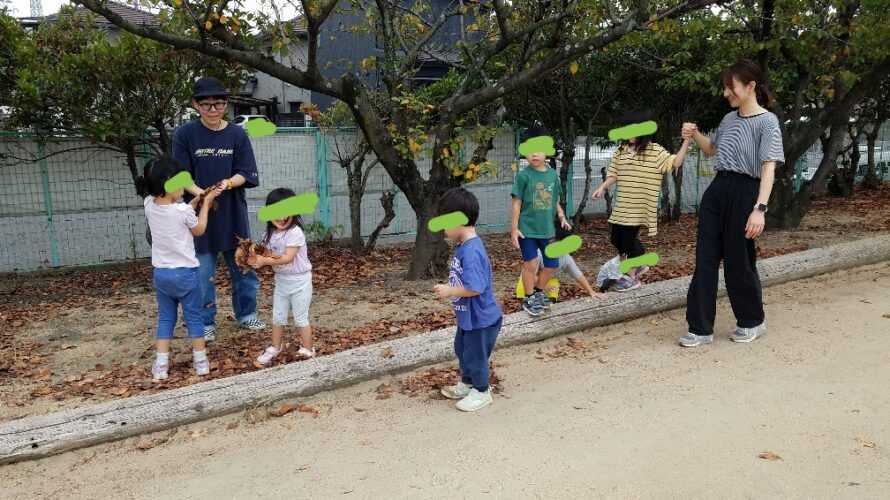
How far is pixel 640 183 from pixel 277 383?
326 centimetres

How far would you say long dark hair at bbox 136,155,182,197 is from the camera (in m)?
4.09

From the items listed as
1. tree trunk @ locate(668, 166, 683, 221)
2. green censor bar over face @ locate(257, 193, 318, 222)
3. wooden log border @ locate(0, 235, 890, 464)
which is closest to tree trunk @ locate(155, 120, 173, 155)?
green censor bar over face @ locate(257, 193, 318, 222)

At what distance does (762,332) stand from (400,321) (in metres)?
2.89

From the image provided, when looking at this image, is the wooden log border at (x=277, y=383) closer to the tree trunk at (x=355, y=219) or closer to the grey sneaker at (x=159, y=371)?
the grey sneaker at (x=159, y=371)

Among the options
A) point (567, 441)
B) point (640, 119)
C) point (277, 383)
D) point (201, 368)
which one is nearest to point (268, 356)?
point (201, 368)

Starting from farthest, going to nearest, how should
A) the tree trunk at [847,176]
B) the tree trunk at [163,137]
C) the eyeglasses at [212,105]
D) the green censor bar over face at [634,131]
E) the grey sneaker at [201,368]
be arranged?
the tree trunk at [847,176], the tree trunk at [163,137], the green censor bar over face at [634,131], the eyeglasses at [212,105], the grey sneaker at [201,368]

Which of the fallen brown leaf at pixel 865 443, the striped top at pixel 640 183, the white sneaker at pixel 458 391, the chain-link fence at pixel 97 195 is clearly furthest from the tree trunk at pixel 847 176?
the white sneaker at pixel 458 391

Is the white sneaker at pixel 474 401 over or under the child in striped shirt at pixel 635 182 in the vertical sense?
under

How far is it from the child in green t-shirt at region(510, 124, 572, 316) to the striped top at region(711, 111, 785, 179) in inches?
48.1

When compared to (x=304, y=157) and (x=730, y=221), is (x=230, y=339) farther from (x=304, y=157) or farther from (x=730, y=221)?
(x=304, y=157)

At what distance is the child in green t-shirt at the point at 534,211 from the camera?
4965 mm

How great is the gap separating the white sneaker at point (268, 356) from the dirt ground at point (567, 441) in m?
0.60

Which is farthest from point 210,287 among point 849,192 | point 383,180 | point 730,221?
point 849,192

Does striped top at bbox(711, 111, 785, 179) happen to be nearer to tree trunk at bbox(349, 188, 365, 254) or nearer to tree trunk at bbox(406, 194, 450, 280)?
tree trunk at bbox(406, 194, 450, 280)
